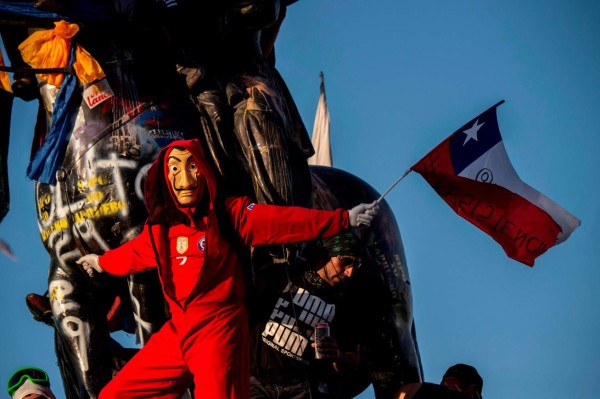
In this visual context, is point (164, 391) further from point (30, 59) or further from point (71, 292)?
point (30, 59)

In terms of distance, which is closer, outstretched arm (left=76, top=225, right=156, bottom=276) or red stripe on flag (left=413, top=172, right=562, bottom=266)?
outstretched arm (left=76, top=225, right=156, bottom=276)

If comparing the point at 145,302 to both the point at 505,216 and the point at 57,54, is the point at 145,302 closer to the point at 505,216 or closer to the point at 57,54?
the point at 57,54

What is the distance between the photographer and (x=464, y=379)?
30.4 feet

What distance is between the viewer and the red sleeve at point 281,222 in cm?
732

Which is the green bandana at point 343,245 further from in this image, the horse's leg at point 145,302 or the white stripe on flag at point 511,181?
the horse's leg at point 145,302

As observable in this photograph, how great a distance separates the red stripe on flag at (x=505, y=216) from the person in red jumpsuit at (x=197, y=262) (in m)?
1.42

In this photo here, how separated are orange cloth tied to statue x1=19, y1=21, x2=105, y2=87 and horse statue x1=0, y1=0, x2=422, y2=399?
0.23 ft

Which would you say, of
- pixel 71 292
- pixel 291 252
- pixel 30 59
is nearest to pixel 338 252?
pixel 291 252

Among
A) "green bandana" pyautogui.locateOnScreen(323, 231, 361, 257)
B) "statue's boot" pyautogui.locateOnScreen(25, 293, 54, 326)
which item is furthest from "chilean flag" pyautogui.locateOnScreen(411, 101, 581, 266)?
"statue's boot" pyautogui.locateOnScreen(25, 293, 54, 326)

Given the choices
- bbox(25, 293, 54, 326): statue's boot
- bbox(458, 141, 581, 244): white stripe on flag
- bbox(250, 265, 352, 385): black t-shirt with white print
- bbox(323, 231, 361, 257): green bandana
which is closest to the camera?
bbox(458, 141, 581, 244): white stripe on flag

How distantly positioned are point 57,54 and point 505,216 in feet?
10.0

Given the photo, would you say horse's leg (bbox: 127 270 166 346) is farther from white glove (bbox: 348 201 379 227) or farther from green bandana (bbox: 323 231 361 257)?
white glove (bbox: 348 201 379 227)

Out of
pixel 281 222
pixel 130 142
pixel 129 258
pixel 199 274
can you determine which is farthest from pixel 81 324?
pixel 281 222

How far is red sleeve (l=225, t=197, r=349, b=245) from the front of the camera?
7320 mm
